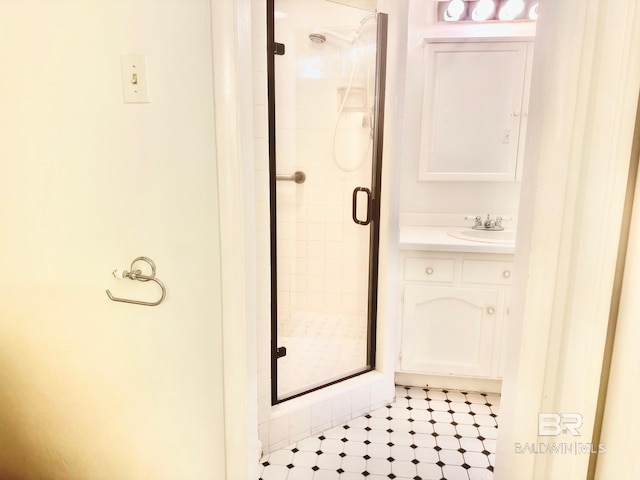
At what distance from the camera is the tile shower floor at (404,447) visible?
1554 mm

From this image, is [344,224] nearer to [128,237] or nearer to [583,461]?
[128,237]

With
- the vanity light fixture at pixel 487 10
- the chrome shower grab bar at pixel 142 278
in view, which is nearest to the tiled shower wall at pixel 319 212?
the vanity light fixture at pixel 487 10

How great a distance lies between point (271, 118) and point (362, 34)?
3.26ft

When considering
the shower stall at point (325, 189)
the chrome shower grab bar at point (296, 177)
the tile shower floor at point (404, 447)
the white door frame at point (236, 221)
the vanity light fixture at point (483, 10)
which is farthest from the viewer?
the chrome shower grab bar at point (296, 177)

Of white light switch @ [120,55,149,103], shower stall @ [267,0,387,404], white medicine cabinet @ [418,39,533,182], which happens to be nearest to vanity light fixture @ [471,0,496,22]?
white medicine cabinet @ [418,39,533,182]

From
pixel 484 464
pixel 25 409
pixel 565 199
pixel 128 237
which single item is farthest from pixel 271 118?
pixel 484 464

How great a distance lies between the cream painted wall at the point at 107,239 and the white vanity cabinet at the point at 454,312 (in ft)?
3.83

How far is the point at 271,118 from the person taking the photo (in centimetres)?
150

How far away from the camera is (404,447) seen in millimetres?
1698

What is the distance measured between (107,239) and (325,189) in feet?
5.44

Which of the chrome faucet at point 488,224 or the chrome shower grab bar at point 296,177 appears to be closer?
the chrome faucet at point 488,224

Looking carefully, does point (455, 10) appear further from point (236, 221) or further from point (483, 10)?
point (236, 221)

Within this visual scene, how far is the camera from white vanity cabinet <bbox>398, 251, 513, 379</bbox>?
1.92 metres

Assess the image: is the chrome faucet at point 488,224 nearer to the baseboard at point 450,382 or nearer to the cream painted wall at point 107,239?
the baseboard at point 450,382
